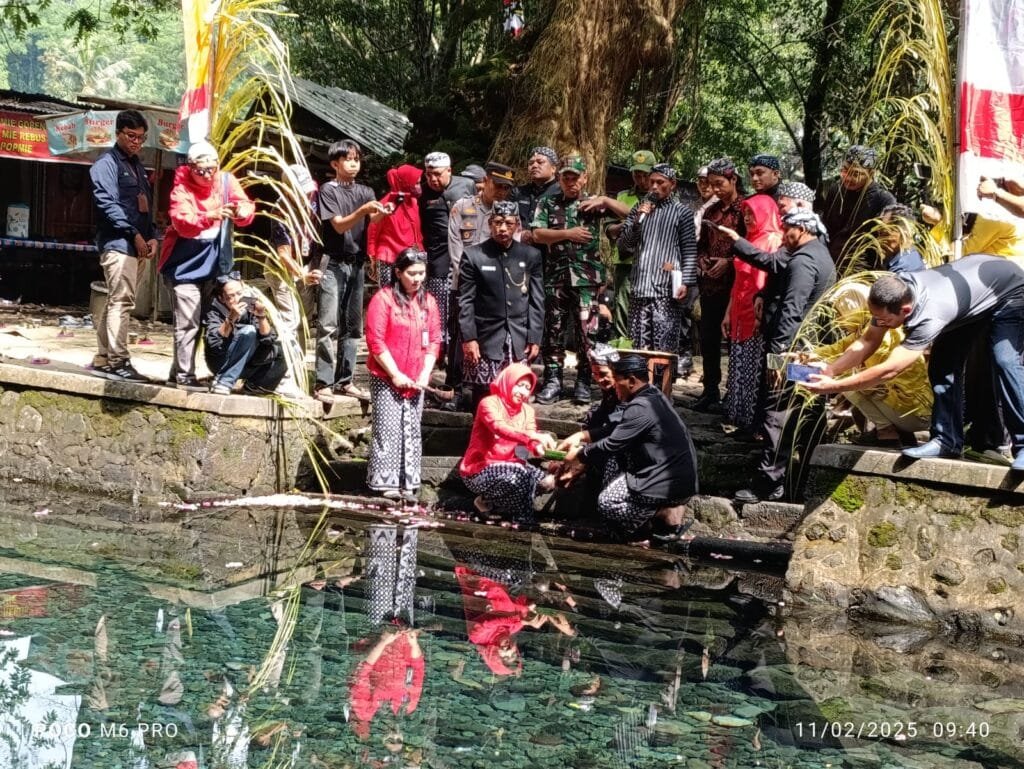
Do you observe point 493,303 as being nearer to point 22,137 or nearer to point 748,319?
point 748,319

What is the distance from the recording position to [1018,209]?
6.24 metres

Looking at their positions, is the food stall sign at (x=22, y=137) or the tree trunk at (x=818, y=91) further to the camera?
the tree trunk at (x=818, y=91)

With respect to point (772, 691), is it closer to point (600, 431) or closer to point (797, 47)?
point (600, 431)

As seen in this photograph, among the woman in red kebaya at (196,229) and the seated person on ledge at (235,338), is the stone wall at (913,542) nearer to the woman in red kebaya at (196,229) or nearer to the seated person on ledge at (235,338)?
the seated person on ledge at (235,338)

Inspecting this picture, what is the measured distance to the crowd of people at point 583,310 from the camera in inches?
243

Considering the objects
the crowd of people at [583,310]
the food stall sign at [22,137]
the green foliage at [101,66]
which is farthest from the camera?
the green foliage at [101,66]

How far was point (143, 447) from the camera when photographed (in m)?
7.89

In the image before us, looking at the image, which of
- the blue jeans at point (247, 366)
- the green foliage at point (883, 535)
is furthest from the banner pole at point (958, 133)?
the blue jeans at point (247, 366)

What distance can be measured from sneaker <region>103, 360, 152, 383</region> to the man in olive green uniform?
3640mm

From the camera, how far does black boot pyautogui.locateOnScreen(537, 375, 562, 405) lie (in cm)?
871

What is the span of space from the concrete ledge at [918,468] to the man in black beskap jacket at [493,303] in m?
2.44

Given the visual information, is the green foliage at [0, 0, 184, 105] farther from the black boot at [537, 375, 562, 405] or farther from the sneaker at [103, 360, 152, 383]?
the black boot at [537, 375, 562, 405]

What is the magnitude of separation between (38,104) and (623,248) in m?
11.2

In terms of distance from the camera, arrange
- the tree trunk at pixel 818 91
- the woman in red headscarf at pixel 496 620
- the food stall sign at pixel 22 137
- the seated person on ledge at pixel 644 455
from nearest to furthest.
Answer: the woman in red headscarf at pixel 496 620 → the seated person on ledge at pixel 644 455 → the food stall sign at pixel 22 137 → the tree trunk at pixel 818 91
